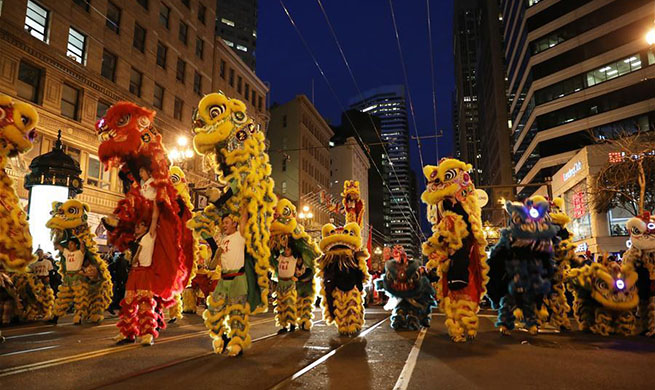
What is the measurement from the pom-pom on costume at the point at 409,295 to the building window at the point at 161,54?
67.2 ft

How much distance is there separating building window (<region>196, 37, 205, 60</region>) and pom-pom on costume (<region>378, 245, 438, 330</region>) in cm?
2358

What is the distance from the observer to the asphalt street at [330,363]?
11.2 feet

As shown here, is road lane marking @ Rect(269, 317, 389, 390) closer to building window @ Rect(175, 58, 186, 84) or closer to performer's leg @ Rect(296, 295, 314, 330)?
performer's leg @ Rect(296, 295, 314, 330)

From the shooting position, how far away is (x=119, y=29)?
66.9 feet

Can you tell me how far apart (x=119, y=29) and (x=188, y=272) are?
18724mm

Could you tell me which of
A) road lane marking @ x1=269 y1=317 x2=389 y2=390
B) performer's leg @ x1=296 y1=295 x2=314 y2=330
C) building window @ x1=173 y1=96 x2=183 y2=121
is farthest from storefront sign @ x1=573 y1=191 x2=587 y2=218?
building window @ x1=173 y1=96 x2=183 y2=121

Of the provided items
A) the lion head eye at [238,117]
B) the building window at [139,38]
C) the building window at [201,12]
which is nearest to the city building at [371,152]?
the building window at [201,12]

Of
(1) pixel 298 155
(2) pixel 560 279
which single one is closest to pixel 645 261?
(2) pixel 560 279

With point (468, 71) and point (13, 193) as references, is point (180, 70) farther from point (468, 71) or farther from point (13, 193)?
point (468, 71)

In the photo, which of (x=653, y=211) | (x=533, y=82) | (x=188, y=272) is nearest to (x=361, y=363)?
(x=188, y=272)

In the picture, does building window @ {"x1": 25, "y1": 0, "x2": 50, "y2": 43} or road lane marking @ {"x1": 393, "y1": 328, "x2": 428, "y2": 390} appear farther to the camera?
building window @ {"x1": 25, "y1": 0, "x2": 50, "y2": 43}

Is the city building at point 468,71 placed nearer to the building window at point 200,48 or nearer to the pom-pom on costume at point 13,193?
the building window at point 200,48

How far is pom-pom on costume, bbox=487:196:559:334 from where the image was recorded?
6.51 m

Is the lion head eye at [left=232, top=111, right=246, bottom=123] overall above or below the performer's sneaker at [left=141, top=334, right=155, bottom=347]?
above
